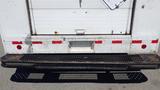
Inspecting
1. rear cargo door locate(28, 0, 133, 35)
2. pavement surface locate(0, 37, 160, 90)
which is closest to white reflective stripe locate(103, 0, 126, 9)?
rear cargo door locate(28, 0, 133, 35)

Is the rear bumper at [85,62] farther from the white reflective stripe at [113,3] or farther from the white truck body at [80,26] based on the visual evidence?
→ the white reflective stripe at [113,3]

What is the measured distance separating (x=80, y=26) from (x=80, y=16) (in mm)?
208

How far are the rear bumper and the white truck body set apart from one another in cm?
13

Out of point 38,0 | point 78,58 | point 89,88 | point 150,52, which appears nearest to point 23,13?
point 38,0

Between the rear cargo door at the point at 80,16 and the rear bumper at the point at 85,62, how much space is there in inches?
20.5

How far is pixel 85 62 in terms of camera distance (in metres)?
4.19

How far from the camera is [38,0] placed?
4.05m

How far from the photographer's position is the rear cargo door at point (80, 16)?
407 centimetres

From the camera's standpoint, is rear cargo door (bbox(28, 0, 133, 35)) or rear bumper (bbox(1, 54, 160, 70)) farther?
rear bumper (bbox(1, 54, 160, 70))

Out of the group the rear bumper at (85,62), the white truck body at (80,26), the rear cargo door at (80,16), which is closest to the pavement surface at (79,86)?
the rear bumper at (85,62)

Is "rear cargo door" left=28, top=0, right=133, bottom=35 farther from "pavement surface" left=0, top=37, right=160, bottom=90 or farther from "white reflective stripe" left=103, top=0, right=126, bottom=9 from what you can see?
"pavement surface" left=0, top=37, right=160, bottom=90

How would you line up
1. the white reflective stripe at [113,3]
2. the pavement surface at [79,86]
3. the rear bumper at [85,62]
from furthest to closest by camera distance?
1. the pavement surface at [79,86]
2. the rear bumper at [85,62]
3. the white reflective stripe at [113,3]

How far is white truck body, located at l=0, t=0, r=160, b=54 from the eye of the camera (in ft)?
13.4

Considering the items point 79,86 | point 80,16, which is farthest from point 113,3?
point 79,86
